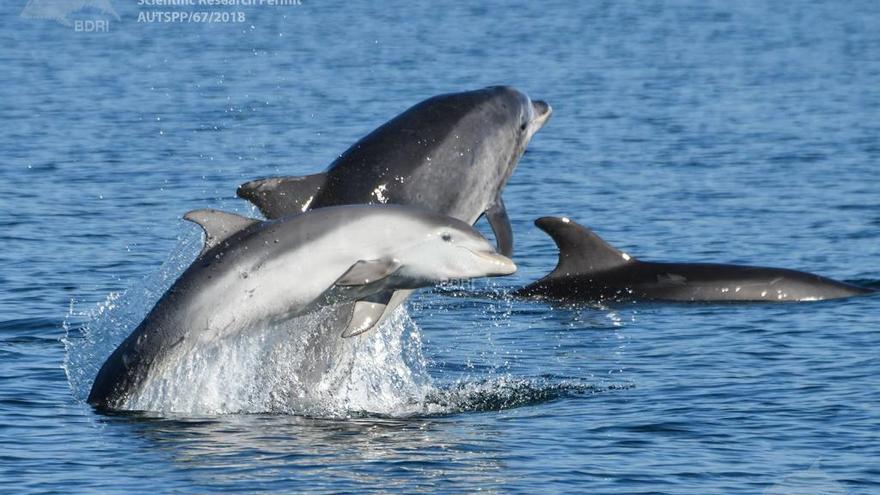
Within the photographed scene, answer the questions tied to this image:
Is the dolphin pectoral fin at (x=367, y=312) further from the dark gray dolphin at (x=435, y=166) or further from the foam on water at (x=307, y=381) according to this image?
the dark gray dolphin at (x=435, y=166)

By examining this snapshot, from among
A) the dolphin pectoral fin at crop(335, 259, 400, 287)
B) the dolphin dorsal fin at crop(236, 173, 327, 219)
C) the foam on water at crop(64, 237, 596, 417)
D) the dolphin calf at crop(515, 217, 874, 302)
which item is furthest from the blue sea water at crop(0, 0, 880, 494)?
the dolphin dorsal fin at crop(236, 173, 327, 219)

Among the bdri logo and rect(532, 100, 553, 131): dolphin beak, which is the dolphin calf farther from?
the bdri logo

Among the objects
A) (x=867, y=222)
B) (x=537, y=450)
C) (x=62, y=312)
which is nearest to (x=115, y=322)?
(x=62, y=312)

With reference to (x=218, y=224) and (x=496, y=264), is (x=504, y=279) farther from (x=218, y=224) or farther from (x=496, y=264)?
(x=218, y=224)

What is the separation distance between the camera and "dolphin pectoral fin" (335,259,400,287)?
46.0ft

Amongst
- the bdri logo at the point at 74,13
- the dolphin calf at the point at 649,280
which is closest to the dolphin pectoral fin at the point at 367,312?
the dolphin calf at the point at 649,280

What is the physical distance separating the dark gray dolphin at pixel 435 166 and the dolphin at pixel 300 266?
705 millimetres

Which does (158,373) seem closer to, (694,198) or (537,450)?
(537,450)

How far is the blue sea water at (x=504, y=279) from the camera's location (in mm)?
14234

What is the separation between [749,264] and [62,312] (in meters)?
8.79

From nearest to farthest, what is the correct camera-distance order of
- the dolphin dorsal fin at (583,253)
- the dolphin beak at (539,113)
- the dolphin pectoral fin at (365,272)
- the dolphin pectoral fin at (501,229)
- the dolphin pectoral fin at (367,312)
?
the dolphin pectoral fin at (365,272) < the dolphin pectoral fin at (367,312) < the dolphin pectoral fin at (501,229) < the dolphin beak at (539,113) < the dolphin dorsal fin at (583,253)

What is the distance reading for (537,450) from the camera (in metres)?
14.6

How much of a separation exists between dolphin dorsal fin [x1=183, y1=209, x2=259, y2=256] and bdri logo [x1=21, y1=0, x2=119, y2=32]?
50.8 metres

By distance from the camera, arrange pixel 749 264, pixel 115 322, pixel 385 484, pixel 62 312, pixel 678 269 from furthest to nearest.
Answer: pixel 749 264
pixel 678 269
pixel 62 312
pixel 115 322
pixel 385 484
